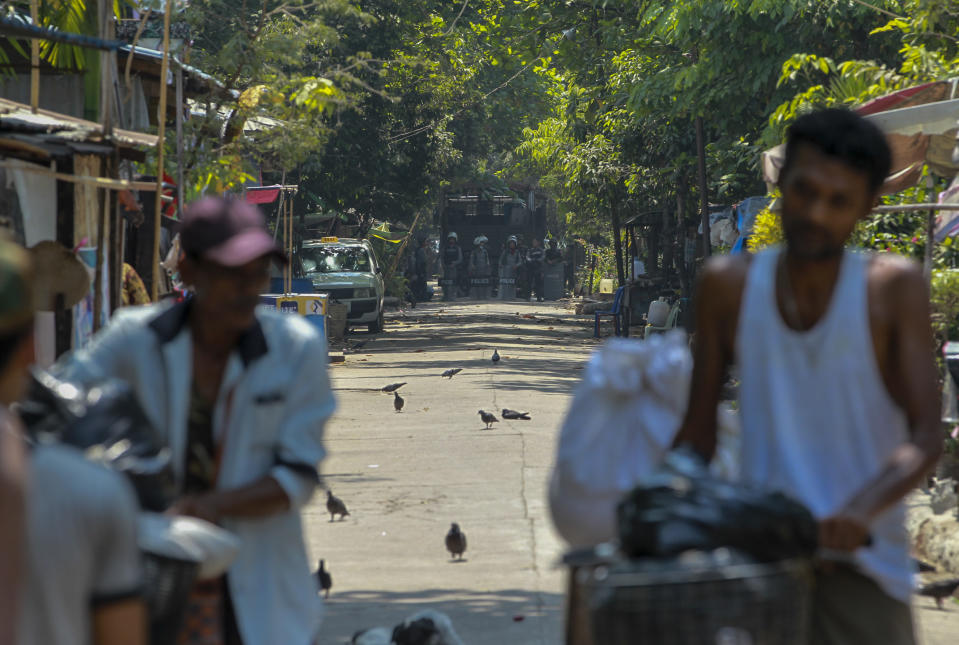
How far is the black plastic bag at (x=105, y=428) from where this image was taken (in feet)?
8.17

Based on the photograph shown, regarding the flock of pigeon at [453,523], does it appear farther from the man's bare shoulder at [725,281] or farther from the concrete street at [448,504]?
the man's bare shoulder at [725,281]

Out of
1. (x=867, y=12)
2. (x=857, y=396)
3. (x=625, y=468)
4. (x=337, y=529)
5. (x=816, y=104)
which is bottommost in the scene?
(x=337, y=529)

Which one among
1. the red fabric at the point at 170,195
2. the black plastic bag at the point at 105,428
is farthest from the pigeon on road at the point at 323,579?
the red fabric at the point at 170,195

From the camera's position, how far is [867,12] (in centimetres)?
1753

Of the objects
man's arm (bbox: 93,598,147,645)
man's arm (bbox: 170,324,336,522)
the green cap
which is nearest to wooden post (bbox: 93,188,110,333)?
man's arm (bbox: 170,324,336,522)

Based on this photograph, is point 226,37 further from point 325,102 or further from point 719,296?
point 719,296

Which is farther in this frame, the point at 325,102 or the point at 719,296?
the point at 325,102

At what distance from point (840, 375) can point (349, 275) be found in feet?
86.1

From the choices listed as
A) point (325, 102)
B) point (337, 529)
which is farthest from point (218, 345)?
point (325, 102)

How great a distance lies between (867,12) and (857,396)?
15.8 meters

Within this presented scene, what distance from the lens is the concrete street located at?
7.18 metres

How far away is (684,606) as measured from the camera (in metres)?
2.35

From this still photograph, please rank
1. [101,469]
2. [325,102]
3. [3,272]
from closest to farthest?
[3,272] → [101,469] → [325,102]

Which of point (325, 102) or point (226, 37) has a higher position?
point (226, 37)
